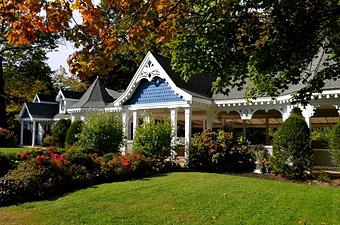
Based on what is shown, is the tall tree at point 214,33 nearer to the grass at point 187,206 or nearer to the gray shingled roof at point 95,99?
the grass at point 187,206

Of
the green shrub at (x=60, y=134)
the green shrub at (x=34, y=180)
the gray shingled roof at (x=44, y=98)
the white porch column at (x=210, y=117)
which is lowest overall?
the green shrub at (x=34, y=180)

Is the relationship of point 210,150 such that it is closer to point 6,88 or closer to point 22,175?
point 22,175

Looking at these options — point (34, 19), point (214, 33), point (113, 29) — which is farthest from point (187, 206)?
point (34, 19)

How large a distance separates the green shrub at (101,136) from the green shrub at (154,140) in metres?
1.73

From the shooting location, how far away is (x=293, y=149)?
15.8m

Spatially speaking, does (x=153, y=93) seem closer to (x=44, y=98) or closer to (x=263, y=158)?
(x=263, y=158)

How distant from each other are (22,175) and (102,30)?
852 centimetres

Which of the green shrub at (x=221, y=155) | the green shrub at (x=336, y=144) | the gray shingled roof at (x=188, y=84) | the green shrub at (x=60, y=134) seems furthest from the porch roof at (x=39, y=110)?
the green shrub at (x=336, y=144)

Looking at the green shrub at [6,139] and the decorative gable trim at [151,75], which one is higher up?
the decorative gable trim at [151,75]

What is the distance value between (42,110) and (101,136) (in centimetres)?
2816

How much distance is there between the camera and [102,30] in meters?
5.20

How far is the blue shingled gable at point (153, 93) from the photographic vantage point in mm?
20297

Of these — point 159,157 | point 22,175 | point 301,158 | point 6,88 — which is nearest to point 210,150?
point 159,157

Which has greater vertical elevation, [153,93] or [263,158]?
[153,93]
